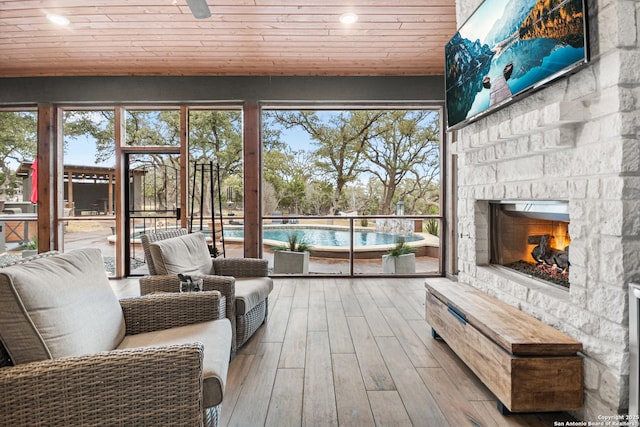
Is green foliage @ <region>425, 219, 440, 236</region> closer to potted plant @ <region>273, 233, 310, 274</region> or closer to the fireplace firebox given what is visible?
potted plant @ <region>273, 233, 310, 274</region>

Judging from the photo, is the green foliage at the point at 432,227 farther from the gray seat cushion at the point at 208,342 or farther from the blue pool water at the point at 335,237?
the gray seat cushion at the point at 208,342

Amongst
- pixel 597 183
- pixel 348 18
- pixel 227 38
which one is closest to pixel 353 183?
pixel 348 18

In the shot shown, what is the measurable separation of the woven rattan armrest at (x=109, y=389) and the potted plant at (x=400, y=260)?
4.21 metres

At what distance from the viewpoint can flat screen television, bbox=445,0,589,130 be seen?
5.82 ft

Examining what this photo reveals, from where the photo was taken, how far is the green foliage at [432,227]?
5.28m

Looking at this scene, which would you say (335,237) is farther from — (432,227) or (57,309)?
(57,309)

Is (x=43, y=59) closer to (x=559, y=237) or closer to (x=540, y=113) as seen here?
(x=540, y=113)

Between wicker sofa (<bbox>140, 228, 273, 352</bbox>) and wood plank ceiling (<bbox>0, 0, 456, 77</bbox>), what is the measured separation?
2213 mm

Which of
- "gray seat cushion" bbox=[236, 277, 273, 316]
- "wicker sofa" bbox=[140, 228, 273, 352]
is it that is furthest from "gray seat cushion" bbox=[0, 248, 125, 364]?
"gray seat cushion" bbox=[236, 277, 273, 316]

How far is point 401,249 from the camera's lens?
528 centimetres

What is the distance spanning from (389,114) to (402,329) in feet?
10.6

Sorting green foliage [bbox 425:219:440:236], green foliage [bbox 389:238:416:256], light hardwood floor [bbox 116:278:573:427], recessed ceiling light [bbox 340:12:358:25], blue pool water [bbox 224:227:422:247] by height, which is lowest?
light hardwood floor [bbox 116:278:573:427]

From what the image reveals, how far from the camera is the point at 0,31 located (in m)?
3.90

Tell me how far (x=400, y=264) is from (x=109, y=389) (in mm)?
4441
